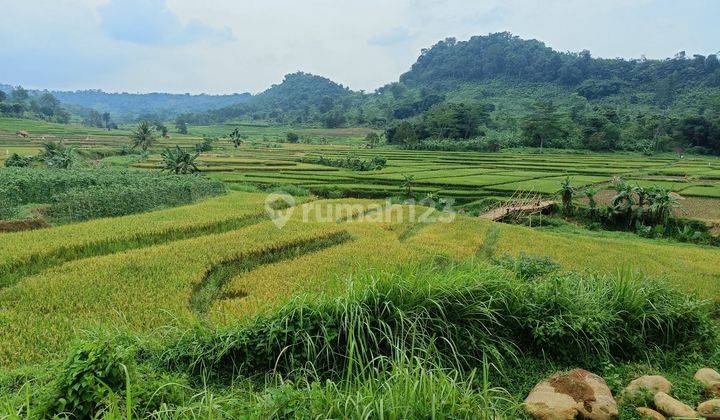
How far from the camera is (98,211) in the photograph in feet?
49.8

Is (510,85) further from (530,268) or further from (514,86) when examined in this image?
(530,268)

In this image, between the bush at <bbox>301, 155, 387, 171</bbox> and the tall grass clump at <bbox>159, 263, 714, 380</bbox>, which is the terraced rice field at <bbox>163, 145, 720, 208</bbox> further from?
the tall grass clump at <bbox>159, 263, 714, 380</bbox>

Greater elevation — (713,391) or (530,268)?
(530,268)

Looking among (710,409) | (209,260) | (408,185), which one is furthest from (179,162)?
(710,409)

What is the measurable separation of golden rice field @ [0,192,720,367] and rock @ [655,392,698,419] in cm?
320

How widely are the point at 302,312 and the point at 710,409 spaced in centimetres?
362

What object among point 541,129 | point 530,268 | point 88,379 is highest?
point 541,129

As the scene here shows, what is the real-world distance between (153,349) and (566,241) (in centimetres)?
1178

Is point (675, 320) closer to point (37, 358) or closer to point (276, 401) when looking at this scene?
point (276, 401)

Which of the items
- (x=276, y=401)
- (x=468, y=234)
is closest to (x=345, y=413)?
(x=276, y=401)

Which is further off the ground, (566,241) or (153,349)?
(153,349)

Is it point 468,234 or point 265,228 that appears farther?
point 468,234

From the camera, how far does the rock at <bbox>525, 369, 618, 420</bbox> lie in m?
3.60

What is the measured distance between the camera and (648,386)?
4.04 meters
